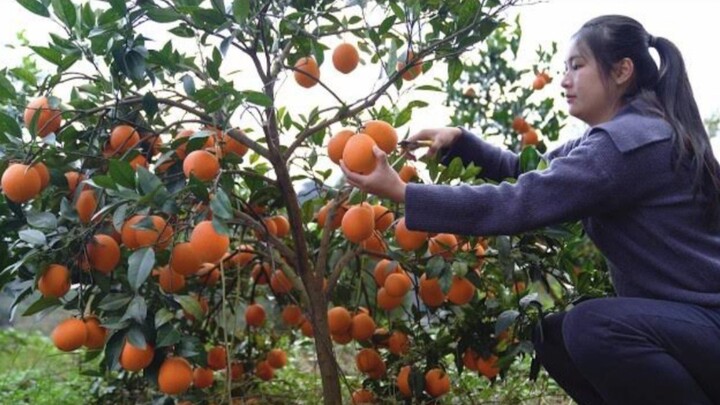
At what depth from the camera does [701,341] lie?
1.44 m

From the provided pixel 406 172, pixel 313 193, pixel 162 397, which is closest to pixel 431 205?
pixel 406 172

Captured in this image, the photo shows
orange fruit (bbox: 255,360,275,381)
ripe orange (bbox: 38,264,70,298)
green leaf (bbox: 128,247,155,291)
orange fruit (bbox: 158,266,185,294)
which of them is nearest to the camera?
green leaf (bbox: 128,247,155,291)

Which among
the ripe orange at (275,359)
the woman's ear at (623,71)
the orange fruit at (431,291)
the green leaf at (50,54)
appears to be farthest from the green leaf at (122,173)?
the ripe orange at (275,359)

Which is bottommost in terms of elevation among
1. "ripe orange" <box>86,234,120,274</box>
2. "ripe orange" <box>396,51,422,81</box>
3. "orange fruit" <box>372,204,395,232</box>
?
"orange fruit" <box>372,204,395,232</box>

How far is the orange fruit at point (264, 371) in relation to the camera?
232 cm

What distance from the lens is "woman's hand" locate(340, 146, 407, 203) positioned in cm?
141

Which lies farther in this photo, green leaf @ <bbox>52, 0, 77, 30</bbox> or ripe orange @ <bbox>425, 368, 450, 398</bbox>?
ripe orange @ <bbox>425, 368, 450, 398</bbox>

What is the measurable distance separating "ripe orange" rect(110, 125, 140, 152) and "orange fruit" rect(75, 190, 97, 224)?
126 millimetres

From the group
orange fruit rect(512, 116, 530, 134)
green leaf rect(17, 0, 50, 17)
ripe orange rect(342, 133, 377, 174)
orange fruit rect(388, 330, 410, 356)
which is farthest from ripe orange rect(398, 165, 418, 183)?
orange fruit rect(512, 116, 530, 134)

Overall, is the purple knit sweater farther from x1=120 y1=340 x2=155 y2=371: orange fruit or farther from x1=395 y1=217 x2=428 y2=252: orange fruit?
x1=120 y1=340 x2=155 y2=371: orange fruit

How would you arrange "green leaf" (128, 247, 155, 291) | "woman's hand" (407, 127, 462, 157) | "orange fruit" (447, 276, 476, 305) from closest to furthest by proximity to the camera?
"green leaf" (128, 247, 155, 291), "orange fruit" (447, 276, 476, 305), "woman's hand" (407, 127, 462, 157)

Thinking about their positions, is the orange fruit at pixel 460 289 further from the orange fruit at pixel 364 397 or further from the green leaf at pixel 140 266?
the green leaf at pixel 140 266

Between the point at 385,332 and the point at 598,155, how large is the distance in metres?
0.82

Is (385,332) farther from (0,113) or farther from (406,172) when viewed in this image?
(0,113)
